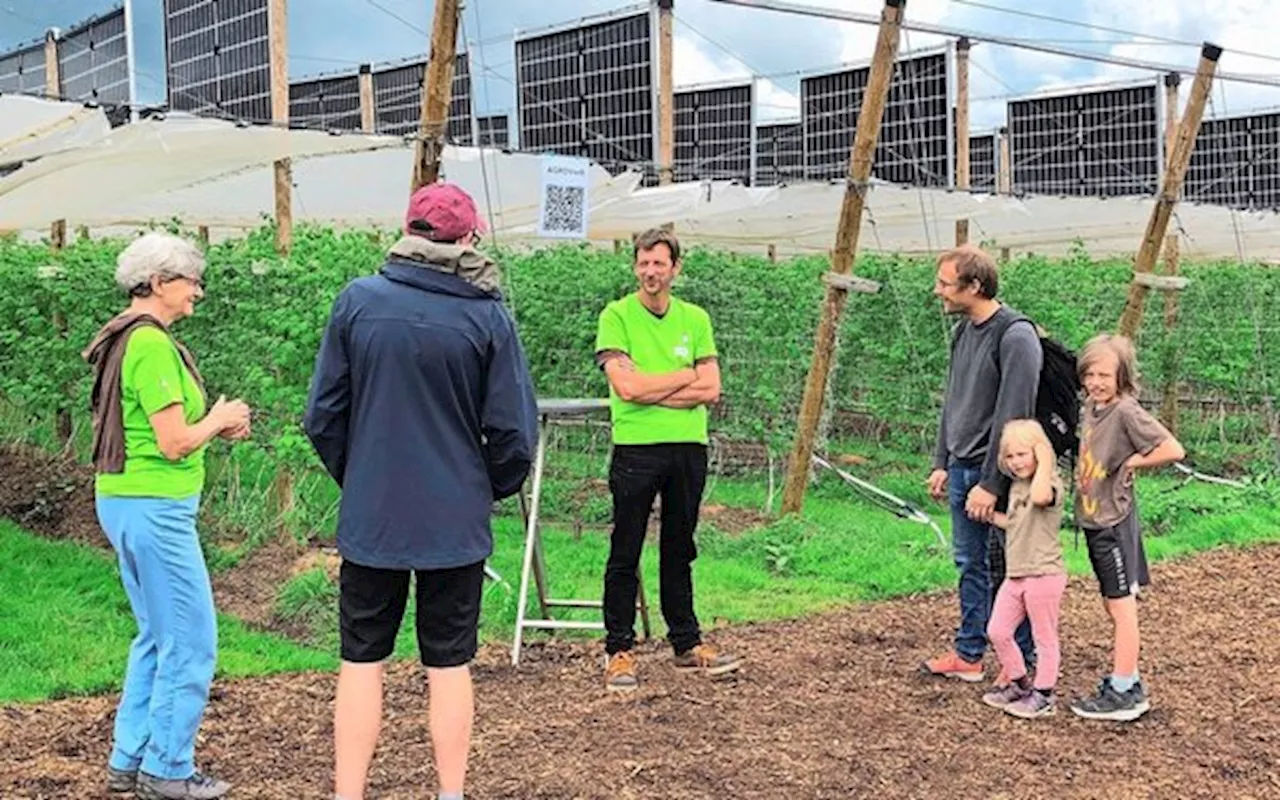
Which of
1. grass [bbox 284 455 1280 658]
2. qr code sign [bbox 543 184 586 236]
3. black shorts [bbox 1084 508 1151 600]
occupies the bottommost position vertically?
grass [bbox 284 455 1280 658]

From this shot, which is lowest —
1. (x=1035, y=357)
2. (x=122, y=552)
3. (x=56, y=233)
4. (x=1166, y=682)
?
(x=1166, y=682)

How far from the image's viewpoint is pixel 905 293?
11.5m

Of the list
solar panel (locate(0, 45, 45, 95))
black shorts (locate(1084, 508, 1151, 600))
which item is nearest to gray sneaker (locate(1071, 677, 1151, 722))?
black shorts (locate(1084, 508, 1151, 600))

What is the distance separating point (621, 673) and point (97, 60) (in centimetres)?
999

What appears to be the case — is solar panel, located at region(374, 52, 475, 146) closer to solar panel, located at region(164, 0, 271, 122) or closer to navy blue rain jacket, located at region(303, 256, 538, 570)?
solar panel, located at region(164, 0, 271, 122)

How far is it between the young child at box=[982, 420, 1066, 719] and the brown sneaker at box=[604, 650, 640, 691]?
137cm

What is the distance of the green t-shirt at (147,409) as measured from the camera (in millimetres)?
3625

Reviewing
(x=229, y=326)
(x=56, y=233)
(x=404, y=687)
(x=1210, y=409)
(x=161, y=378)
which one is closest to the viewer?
(x=161, y=378)

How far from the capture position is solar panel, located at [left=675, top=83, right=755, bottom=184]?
15492 mm

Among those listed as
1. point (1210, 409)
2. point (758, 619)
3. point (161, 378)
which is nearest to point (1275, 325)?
point (1210, 409)

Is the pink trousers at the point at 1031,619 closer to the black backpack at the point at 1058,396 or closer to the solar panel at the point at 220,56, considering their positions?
the black backpack at the point at 1058,396

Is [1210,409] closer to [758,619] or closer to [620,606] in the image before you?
[758,619]

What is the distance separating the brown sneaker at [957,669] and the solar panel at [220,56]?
6104 mm

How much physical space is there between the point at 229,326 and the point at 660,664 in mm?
3659
